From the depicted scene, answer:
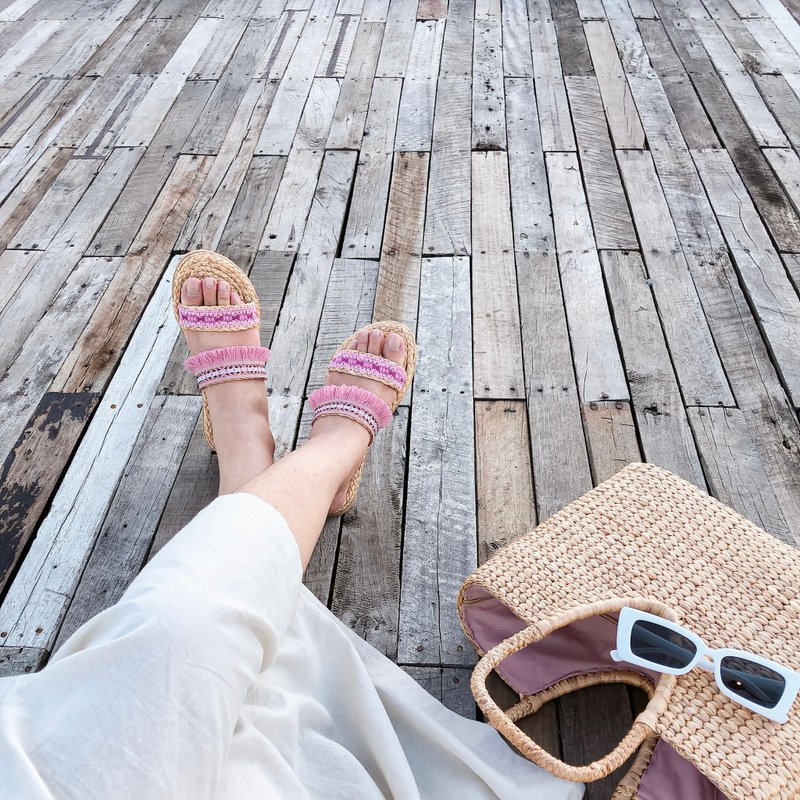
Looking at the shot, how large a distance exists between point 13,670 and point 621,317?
130 cm

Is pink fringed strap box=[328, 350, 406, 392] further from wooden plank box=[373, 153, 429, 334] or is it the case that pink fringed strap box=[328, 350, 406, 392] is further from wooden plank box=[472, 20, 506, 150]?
wooden plank box=[472, 20, 506, 150]

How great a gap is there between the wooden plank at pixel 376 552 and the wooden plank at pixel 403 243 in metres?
0.16

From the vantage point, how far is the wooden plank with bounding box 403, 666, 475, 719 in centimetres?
102

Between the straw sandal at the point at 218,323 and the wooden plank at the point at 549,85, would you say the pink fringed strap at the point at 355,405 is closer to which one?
the straw sandal at the point at 218,323

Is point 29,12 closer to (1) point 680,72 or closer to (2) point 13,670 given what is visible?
(1) point 680,72

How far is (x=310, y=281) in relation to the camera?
1.72 m

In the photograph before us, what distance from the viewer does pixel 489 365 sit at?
1.53m

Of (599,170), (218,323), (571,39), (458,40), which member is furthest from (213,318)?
(571,39)

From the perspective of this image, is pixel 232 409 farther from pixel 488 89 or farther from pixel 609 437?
pixel 488 89

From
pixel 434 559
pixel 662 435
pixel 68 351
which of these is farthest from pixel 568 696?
pixel 68 351

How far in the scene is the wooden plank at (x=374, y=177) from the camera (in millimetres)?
1836

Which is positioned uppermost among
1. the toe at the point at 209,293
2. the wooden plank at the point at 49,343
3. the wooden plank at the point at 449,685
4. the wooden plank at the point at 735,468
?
the toe at the point at 209,293

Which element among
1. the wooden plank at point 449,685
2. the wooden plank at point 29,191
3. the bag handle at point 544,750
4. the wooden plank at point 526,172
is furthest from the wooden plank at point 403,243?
the wooden plank at point 29,191

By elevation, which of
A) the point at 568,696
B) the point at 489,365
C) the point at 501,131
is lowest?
the point at 568,696
